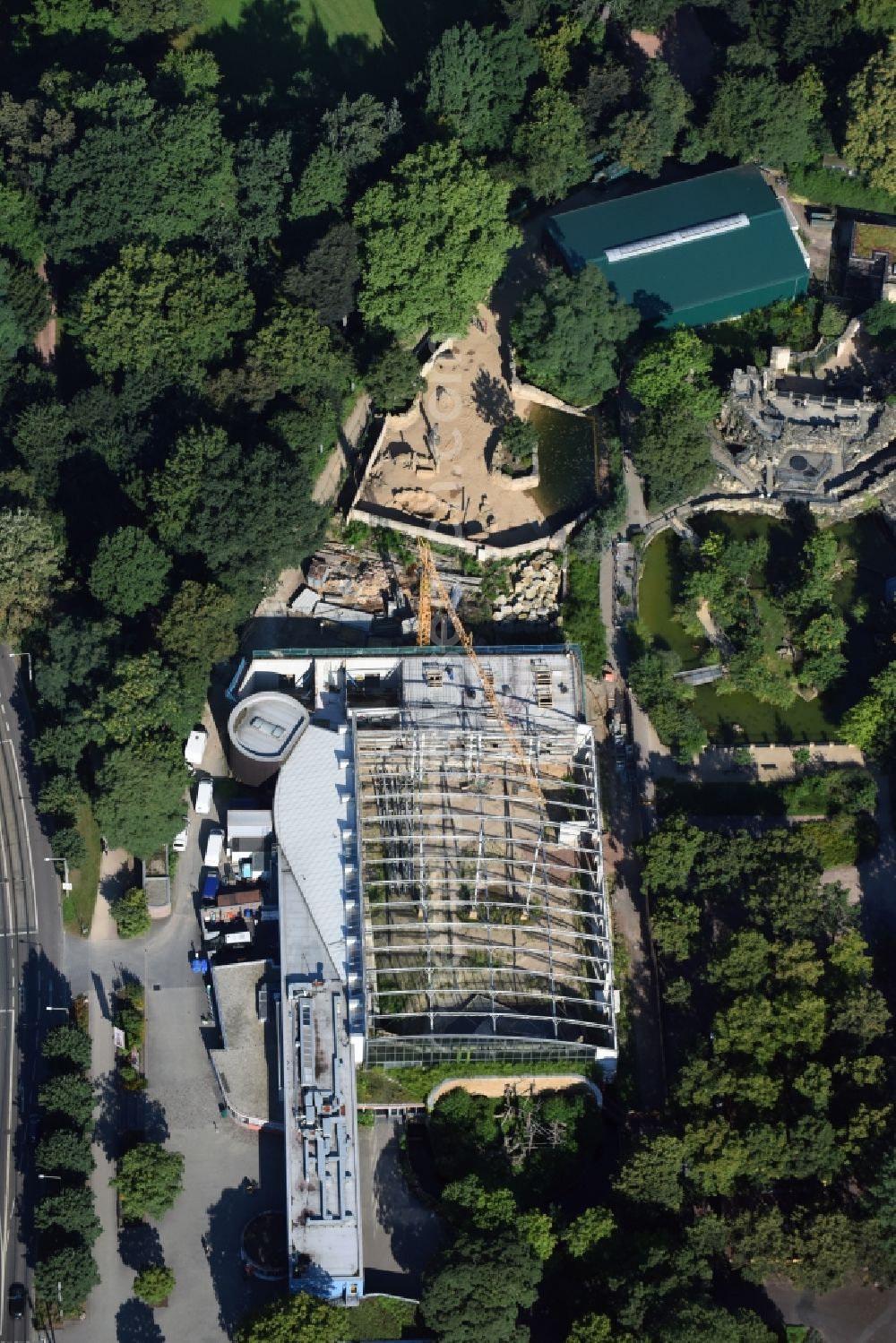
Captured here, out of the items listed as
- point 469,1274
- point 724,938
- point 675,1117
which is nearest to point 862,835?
point 724,938

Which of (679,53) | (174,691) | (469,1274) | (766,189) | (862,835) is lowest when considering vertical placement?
(469,1274)

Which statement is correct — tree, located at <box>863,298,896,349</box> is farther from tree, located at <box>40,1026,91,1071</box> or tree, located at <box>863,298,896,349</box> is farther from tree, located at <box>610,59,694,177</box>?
tree, located at <box>40,1026,91,1071</box>

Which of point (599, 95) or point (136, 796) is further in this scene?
point (599, 95)

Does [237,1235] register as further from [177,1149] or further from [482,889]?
[482,889]

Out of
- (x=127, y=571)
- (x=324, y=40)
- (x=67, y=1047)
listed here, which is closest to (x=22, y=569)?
(x=127, y=571)

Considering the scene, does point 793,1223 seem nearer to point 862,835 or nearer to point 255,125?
point 862,835

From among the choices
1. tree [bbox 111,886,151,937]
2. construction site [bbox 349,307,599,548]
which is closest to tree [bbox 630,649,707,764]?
construction site [bbox 349,307,599,548]
